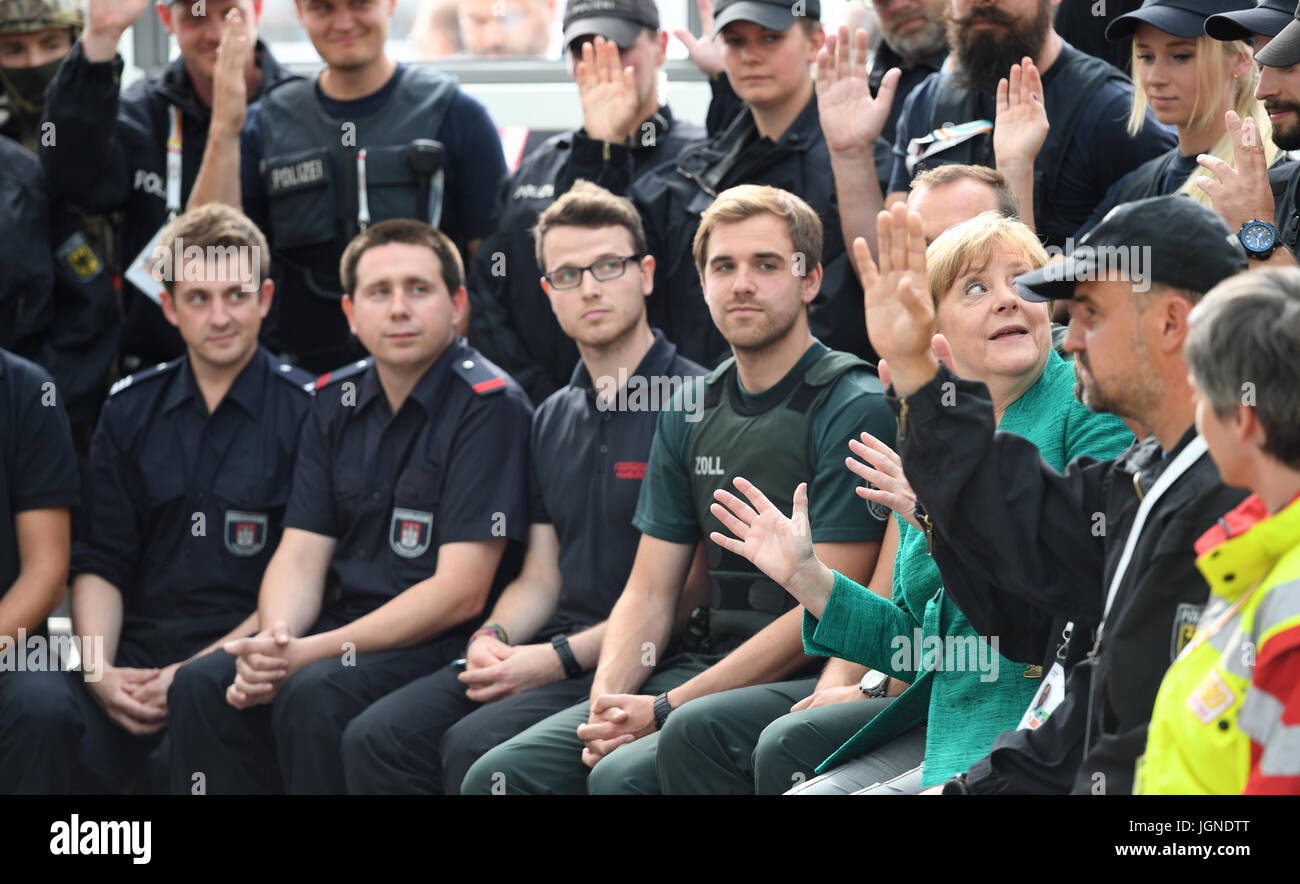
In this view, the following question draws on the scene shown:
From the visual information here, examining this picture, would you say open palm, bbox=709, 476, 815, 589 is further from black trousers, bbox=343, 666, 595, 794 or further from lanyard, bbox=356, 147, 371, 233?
lanyard, bbox=356, 147, 371, 233

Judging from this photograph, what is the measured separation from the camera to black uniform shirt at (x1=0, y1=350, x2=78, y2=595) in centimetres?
449

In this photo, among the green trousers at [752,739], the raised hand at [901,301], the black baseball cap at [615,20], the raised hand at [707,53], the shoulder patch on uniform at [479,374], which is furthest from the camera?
the raised hand at [707,53]

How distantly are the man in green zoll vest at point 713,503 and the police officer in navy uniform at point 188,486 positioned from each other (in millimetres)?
1210

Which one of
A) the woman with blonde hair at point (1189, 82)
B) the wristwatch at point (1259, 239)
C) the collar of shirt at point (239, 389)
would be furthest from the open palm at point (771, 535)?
the collar of shirt at point (239, 389)

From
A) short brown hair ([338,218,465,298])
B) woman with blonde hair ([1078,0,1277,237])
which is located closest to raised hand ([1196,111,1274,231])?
woman with blonde hair ([1078,0,1277,237])

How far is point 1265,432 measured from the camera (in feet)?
6.68

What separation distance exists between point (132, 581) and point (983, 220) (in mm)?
2761

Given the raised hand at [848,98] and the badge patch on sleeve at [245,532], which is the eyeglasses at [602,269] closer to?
the raised hand at [848,98]

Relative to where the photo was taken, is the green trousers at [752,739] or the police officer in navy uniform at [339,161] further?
the police officer in navy uniform at [339,161]

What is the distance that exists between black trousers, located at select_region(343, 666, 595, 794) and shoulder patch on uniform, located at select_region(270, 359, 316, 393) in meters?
1.11

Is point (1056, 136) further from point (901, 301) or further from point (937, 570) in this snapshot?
point (901, 301)

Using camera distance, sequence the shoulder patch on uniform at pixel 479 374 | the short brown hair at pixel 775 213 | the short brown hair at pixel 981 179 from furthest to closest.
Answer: the shoulder patch on uniform at pixel 479 374, the short brown hair at pixel 775 213, the short brown hair at pixel 981 179

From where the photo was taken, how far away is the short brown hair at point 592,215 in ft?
14.3

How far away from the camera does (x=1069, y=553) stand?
8.43 ft
